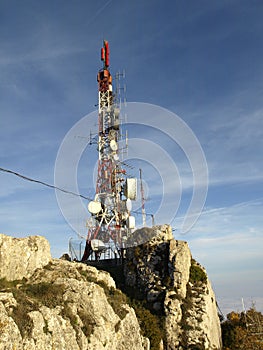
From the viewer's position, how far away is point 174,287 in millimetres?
39281

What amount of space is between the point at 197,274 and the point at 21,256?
82.9 ft

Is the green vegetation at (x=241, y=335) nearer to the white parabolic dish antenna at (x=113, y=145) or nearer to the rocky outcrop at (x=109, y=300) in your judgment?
the rocky outcrop at (x=109, y=300)

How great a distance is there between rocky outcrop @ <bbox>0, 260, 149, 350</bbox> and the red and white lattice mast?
16.7 metres

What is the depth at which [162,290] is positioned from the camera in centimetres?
3941

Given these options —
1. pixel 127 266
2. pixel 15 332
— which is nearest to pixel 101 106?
pixel 127 266

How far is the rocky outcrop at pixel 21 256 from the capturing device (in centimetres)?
2577

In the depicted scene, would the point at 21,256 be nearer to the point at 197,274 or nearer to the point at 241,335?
the point at 197,274

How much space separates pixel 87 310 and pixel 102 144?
37006 millimetres

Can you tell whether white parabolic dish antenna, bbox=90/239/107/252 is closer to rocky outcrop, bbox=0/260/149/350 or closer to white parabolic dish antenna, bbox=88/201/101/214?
white parabolic dish antenna, bbox=88/201/101/214

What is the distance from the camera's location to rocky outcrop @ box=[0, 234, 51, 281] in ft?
84.5

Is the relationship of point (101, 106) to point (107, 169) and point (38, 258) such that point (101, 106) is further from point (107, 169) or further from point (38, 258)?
point (38, 258)

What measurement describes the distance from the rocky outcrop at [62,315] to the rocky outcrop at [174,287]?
6257 millimetres

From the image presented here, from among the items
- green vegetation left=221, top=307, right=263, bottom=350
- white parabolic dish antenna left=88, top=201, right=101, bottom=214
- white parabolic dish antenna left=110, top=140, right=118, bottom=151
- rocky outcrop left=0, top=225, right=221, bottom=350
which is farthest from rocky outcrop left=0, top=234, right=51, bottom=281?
green vegetation left=221, top=307, right=263, bottom=350

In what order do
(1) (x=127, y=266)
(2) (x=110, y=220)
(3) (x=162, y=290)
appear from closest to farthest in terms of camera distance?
(3) (x=162, y=290) < (1) (x=127, y=266) < (2) (x=110, y=220)
